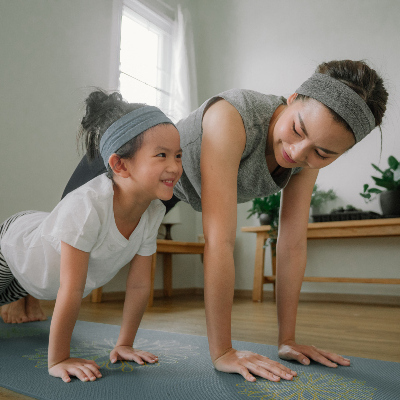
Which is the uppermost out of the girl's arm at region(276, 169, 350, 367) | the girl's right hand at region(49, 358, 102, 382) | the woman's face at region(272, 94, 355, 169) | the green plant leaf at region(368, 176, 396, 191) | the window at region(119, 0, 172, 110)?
the window at region(119, 0, 172, 110)

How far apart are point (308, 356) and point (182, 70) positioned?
10.6ft

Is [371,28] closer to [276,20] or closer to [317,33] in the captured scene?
[317,33]

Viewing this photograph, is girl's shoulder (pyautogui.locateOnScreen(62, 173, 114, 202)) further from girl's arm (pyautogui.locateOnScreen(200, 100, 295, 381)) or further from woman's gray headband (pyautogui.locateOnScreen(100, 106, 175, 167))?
girl's arm (pyautogui.locateOnScreen(200, 100, 295, 381))

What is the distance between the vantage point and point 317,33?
11.4ft

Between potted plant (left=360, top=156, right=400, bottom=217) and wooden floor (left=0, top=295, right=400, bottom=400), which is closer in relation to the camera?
wooden floor (left=0, top=295, right=400, bottom=400)

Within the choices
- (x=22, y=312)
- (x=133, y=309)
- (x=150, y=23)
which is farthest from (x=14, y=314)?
(x=150, y=23)

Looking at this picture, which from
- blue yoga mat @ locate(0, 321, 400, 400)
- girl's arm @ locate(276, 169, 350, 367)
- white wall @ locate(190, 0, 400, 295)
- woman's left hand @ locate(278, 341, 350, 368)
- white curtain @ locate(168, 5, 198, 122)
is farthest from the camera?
white curtain @ locate(168, 5, 198, 122)

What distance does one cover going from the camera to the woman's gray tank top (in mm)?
1018

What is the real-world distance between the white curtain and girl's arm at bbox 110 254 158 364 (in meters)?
2.66

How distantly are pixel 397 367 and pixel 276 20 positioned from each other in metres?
3.49

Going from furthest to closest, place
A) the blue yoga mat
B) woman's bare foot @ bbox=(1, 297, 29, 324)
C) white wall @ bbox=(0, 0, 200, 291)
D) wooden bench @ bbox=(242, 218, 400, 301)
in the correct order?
wooden bench @ bbox=(242, 218, 400, 301) → white wall @ bbox=(0, 0, 200, 291) → woman's bare foot @ bbox=(1, 297, 29, 324) → the blue yoga mat

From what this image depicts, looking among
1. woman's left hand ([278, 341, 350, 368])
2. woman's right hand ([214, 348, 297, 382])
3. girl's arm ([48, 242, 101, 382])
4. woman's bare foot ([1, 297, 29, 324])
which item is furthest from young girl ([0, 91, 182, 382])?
woman's bare foot ([1, 297, 29, 324])

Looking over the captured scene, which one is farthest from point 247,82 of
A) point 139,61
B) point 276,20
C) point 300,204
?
point 300,204

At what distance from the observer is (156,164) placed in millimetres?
1013
